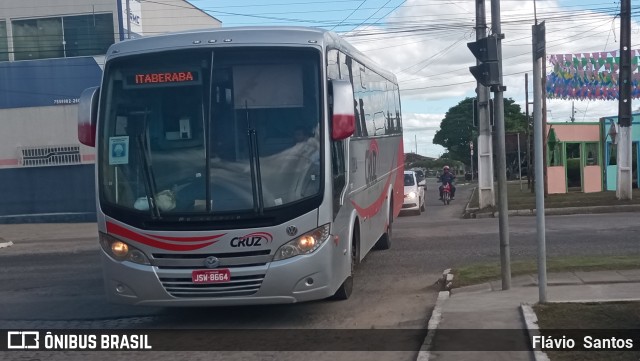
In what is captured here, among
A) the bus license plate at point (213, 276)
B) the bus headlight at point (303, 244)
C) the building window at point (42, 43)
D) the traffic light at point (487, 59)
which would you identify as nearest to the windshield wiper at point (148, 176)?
the bus license plate at point (213, 276)

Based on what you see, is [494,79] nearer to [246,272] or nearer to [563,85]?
[246,272]

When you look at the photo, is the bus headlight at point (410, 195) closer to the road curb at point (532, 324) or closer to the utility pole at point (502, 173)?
the utility pole at point (502, 173)

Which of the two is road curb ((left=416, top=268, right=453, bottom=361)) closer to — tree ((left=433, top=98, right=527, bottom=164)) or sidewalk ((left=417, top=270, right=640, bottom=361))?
sidewalk ((left=417, top=270, right=640, bottom=361))

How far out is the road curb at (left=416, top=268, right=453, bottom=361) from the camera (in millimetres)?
7668

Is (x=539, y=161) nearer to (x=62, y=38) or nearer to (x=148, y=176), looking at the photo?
(x=148, y=176)

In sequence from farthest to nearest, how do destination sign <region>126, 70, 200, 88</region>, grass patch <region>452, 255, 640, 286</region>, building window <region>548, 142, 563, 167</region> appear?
building window <region>548, 142, 563, 167</region>
grass patch <region>452, 255, 640, 286</region>
destination sign <region>126, 70, 200, 88</region>

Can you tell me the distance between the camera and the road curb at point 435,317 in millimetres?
7668

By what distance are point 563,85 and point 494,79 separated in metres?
23.4

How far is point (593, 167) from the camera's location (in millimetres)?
34219

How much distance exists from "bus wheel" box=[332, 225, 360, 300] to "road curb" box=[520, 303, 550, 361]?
2.32m

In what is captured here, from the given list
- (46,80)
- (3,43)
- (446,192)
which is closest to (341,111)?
(446,192)

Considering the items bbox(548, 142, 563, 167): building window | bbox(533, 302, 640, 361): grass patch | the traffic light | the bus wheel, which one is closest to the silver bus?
the bus wheel

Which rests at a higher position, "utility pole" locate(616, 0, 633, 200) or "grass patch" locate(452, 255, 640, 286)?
"utility pole" locate(616, 0, 633, 200)

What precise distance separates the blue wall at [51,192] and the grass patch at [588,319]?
2550cm
